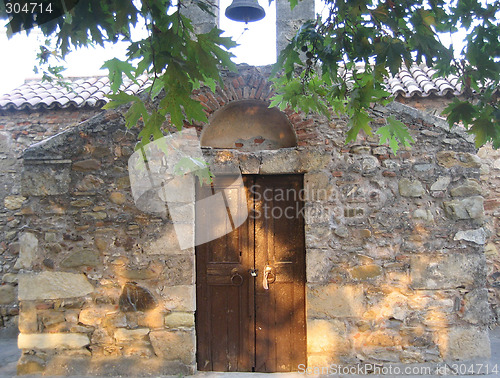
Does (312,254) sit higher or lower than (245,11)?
lower

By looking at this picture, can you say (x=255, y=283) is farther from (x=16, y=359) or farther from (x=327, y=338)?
(x=16, y=359)

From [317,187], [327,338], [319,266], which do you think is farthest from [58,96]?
[327,338]

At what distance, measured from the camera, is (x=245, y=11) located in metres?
4.12

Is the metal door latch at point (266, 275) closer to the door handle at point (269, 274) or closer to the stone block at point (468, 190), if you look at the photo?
the door handle at point (269, 274)

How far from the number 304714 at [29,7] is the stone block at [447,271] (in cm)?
355

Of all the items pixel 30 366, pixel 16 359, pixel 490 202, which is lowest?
pixel 16 359

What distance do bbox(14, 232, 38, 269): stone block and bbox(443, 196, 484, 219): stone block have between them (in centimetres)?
400

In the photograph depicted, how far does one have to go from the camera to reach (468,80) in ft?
8.74

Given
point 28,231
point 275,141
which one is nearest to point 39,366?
point 28,231

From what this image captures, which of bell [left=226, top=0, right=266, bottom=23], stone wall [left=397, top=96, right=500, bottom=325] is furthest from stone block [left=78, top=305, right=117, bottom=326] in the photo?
stone wall [left=397, top=96, right=500, bottom=325]

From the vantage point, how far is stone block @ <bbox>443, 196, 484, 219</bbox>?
396 cm

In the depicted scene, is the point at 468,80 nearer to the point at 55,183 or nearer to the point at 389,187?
the point at 389,187

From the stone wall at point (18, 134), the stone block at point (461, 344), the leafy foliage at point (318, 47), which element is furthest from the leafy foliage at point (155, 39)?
the stone wall at point (18, 134)

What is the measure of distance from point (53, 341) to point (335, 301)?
2.71 metres
